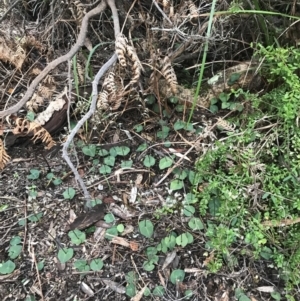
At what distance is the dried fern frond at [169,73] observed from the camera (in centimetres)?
171

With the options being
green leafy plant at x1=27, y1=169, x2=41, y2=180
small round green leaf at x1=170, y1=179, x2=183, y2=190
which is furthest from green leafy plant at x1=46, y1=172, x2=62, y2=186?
small round green leaf at x1=170, y1=179, x2=183, y2=190

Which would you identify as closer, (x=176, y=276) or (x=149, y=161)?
(x=176, y=276)

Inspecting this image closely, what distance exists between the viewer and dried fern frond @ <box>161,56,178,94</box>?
1706mm

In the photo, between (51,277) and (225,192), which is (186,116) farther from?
(51,277)

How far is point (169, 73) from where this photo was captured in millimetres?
1729

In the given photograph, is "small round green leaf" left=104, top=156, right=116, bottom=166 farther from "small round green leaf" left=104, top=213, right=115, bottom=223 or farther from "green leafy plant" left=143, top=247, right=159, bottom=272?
"green leafy plant" left=143, top=247, right=159, bottom=272

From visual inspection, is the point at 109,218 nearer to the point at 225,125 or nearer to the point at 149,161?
the point at 149,161

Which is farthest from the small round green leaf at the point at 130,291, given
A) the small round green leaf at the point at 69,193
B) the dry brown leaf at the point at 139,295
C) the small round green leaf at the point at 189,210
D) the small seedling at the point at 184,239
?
the small round green leaf at the point at 69,193

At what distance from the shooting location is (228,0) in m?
1.82

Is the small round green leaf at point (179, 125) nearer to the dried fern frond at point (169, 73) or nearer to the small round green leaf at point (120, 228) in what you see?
the dried fern frond at point (169, 73)

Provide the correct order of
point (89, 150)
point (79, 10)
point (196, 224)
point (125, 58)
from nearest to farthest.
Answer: point (196, 224) → point (125, 58) → point (89, 150) → point (79, 10)

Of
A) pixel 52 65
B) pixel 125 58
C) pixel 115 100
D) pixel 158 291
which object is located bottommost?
pixel 158 291

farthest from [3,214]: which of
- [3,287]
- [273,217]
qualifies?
[273,217]

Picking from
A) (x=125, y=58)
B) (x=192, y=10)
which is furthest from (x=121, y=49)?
(x=192, y=10)
